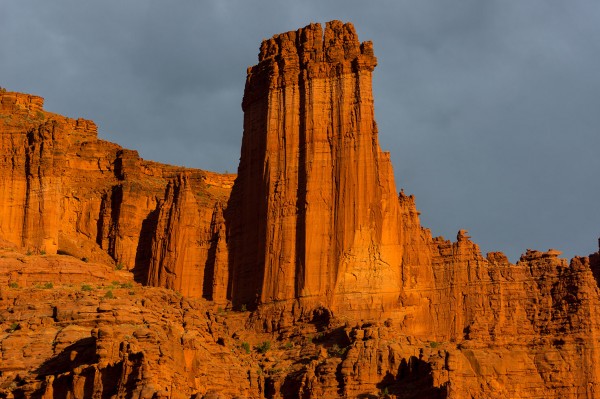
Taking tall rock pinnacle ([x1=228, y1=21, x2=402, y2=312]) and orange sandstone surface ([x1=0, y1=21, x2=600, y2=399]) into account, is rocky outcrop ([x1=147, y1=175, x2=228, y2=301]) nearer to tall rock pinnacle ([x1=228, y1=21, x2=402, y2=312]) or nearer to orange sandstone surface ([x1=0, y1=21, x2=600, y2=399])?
orange sandstone surface ([x1=0, y1=21, x2=600, y2=399])

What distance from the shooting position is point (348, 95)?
88312mm

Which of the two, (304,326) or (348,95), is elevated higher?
(348,95)

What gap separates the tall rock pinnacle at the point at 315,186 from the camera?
8556 cm

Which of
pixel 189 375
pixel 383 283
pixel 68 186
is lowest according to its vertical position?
pixel 189 375

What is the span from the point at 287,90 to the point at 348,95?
3.31m

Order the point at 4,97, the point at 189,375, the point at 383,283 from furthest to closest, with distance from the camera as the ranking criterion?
the point at 4,97 → the point at 383,283 → the point at 189,375

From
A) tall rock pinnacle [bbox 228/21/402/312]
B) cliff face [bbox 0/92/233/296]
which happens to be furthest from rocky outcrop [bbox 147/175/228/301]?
tall rock pinnacle [bbox 228/21/402/312]

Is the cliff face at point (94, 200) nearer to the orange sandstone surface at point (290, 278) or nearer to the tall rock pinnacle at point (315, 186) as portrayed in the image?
the orange sandstone surface at point (290, 278)

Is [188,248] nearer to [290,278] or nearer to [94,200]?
[290,278]

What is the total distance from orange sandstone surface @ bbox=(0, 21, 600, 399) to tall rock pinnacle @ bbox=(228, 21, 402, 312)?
0.30 ft

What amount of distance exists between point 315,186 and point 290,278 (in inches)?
177

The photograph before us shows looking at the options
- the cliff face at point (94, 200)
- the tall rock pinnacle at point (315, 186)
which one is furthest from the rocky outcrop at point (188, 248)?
the tall rock pinnacle at point (315, 186)

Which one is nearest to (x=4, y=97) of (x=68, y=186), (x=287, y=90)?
(x=68, y=186)

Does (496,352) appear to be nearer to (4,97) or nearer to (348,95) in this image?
(348,95)
